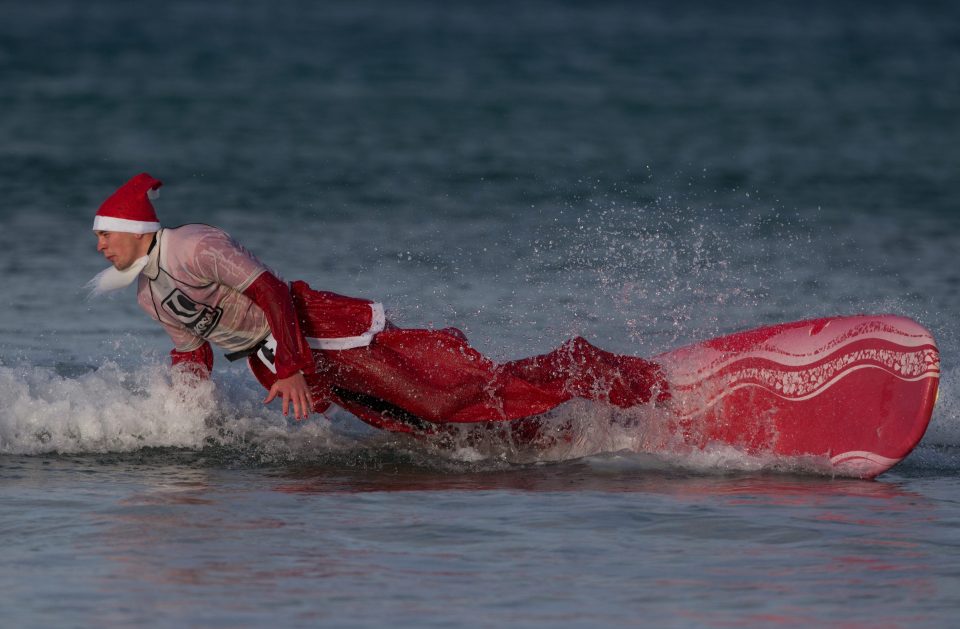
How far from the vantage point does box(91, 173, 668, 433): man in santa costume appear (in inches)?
264

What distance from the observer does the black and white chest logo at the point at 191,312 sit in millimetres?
6804

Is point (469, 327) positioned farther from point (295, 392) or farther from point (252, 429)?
point (295, 392)

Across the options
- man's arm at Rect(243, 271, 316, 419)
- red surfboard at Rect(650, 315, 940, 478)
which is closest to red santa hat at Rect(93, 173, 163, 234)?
man's arm at Rect(243, 271, 316, 419)

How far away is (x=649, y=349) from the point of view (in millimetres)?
9781

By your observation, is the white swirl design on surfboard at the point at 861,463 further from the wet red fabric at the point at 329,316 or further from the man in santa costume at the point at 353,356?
the wet red fabric at the point at 329,316

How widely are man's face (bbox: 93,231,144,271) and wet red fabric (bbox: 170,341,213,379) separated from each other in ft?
2.74

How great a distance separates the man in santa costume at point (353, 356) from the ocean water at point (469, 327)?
1.07 ft

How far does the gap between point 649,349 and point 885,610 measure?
472cm

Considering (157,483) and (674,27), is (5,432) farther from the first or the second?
(674,27)

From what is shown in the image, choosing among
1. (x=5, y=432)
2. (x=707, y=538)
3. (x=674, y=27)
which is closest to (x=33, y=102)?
(x=5, y=432)

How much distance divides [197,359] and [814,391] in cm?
290

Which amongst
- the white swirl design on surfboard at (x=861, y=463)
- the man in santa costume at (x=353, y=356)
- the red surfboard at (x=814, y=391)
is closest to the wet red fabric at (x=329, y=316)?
the man in santa costume at (x=353, y=356)

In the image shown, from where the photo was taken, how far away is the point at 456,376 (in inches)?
277

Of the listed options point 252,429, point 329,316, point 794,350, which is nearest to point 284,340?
point 329,316
